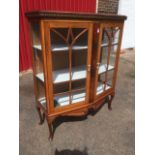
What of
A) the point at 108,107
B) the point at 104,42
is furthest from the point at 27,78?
the point at 104,42

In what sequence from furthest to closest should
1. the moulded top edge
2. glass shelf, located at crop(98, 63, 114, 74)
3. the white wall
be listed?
the white wall
glass shelf, located at crop(98, 63, 114, 74)
the moulded top edge

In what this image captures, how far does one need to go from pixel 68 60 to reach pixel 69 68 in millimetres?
95

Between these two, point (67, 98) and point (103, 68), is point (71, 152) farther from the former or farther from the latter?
point (103, 68)

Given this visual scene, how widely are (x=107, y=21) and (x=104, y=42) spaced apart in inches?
8.8

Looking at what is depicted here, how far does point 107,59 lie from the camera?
1.84 m

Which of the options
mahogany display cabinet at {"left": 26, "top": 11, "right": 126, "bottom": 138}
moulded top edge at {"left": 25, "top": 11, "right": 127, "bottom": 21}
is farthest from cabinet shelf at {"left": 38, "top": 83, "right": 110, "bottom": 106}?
moulded top edge at {"left": 25, "top": 11, "right": 127, "bottom": 21}

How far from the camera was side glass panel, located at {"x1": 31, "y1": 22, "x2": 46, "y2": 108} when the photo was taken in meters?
1.45

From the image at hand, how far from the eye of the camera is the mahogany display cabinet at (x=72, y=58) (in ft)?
4.19

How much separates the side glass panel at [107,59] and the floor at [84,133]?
42 cm

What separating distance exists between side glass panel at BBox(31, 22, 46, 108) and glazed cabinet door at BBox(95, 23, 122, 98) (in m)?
0.57

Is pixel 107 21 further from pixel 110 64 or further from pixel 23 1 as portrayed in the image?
pixel 23 1

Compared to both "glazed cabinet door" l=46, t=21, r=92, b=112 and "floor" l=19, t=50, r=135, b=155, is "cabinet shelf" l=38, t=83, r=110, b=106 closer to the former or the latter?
"glazed cabinet door" l=46, t=21, r=92, b=112

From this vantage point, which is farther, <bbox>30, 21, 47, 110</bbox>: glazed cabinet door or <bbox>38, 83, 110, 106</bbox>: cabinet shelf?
<bbox>38, 83, 110, 106</bbox>: cabinet shelf

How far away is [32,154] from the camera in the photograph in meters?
1.49
